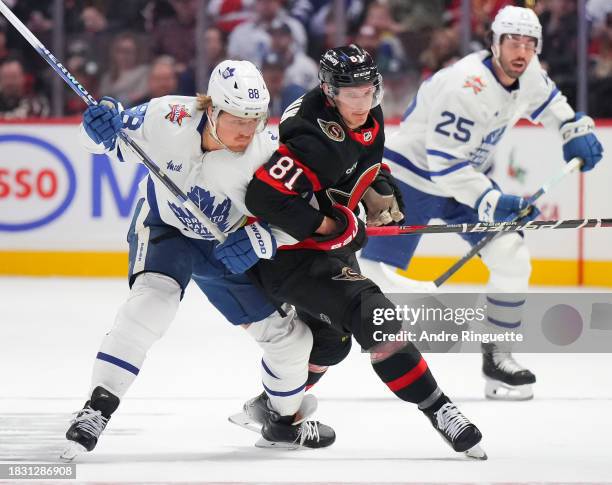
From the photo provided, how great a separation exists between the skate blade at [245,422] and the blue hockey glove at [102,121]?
946 mm

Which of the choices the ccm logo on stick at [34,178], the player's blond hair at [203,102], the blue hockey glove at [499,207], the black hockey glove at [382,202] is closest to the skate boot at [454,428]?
the black hockey glove at [382,202]

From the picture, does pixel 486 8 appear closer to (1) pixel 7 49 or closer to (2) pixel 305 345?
(1) pixel 7 49

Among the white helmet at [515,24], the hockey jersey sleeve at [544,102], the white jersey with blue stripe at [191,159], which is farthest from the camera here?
the hockey jersey sleeve at [544,102]

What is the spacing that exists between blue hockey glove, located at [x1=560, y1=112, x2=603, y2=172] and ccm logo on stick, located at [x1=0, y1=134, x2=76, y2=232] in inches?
119

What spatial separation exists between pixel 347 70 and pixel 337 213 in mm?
376

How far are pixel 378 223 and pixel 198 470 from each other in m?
0.87

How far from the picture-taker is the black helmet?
332 centimetres

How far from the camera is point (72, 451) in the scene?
10.5 ft

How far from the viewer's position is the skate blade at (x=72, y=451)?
3189 mm

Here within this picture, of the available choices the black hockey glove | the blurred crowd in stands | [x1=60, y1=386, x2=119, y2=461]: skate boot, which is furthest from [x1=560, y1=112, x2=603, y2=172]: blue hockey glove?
the blurred crowd in stands

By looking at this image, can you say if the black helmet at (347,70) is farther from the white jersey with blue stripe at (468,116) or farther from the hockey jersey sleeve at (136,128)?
the white jersey with blue stripe at (468,116)

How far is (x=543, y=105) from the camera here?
15.3 ft

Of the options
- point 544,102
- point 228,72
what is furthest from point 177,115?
point 544,102

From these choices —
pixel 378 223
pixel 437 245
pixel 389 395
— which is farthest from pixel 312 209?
pixel 437 245
